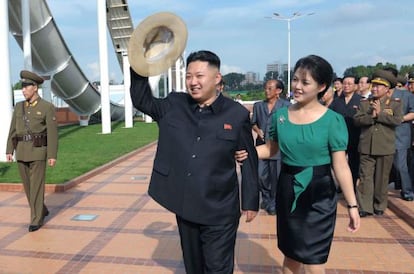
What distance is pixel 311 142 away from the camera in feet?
7.84

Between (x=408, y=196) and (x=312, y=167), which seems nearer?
(x=312, y=167)

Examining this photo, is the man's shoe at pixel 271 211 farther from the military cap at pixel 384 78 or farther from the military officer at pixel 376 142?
the military cap at pixel 384 78

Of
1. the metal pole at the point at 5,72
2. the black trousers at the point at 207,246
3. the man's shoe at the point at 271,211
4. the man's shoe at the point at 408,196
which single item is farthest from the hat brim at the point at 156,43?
the metal pole at the point at 5,72

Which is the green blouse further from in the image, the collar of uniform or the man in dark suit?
the collar of uniform

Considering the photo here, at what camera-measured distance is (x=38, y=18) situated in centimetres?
1512

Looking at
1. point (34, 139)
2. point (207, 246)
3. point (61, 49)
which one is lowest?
point (207, 246)

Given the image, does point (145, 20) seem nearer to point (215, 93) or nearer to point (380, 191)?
point (215, 93)

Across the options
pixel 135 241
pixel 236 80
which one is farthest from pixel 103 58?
pixel 236 80

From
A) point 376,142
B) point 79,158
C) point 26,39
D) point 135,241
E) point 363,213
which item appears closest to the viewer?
point 135,241

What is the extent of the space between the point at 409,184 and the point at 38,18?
14091mm

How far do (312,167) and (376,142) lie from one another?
2970mm

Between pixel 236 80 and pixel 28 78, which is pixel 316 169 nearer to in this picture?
pixel 28 78

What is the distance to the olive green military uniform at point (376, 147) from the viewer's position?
4.90m

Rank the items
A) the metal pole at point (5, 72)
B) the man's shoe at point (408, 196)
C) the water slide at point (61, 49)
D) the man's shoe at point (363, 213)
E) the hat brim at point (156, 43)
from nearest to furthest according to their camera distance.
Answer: the hat brim at point (156, 43) < the man's shoe at point (363, 213) < the man's shoe at point (408, 196) < the metal pole at point (5, 72) < the water slide at point (61, 49)
